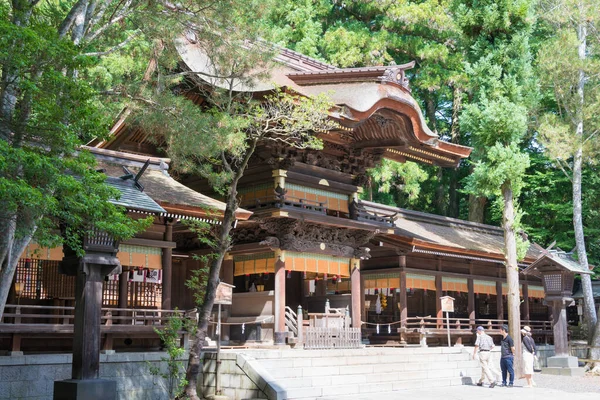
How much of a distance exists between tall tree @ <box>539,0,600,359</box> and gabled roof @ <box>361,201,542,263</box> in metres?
3.25

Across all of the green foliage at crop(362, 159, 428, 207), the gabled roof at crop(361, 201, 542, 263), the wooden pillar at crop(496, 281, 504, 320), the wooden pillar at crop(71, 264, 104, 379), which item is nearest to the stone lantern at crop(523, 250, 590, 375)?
the gabled roof at crop(361, 201, 542, 263)

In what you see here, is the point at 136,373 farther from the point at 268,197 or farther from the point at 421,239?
the point at 421,239

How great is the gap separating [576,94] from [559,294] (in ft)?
21.3

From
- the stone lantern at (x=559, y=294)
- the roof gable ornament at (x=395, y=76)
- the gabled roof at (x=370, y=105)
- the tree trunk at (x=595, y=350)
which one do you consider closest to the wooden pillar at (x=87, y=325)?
the gabled roof at (x=370, y=105)

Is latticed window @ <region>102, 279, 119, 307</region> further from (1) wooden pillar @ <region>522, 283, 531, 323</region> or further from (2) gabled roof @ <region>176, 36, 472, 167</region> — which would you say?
(1) wooden pillar @ <region>522, 283, 531, 323</region>

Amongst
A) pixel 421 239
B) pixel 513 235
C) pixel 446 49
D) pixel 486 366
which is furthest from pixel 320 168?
pixel 446 49

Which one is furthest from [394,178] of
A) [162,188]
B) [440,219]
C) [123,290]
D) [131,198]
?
[131,198]

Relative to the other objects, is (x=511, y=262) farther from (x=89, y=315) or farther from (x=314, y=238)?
(x=89, y=315)

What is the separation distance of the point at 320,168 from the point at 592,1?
10.4 m

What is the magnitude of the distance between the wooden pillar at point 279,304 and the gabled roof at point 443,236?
13.7ft

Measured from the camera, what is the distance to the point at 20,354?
38.8ft

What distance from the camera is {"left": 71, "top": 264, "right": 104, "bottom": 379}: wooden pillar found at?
9953 millimetres

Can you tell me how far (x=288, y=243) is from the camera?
18.0 metres

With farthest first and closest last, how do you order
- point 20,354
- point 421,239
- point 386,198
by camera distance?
point 386,198
point 421,239
point 20,354
